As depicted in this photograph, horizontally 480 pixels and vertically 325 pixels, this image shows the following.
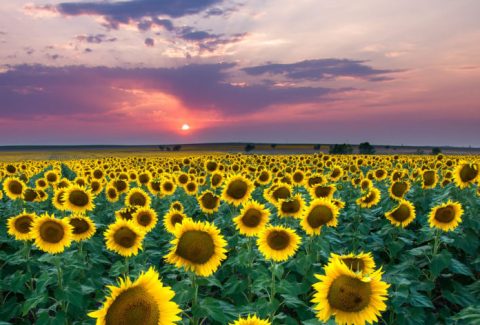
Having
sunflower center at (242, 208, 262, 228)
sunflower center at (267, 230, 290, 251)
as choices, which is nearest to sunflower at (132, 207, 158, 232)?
sunflower center at (242, 208, 262, 228)

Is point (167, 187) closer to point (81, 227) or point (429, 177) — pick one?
point (81, 227)

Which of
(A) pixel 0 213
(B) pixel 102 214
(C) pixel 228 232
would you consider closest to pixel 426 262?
(C) pixel 228 232

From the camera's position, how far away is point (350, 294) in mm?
3451

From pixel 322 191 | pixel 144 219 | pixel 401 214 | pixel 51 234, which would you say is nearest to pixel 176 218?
pixel 144 219

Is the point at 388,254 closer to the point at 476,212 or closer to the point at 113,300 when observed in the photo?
the point at 476,212

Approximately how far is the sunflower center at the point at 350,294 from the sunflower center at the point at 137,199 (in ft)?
26.0

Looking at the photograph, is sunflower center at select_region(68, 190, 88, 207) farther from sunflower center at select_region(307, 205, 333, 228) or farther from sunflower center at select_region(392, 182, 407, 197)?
sunflower center at select_region(392, 182, 407, 197)

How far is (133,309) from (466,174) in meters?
9.24

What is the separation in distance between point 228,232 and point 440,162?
1630 centimetres

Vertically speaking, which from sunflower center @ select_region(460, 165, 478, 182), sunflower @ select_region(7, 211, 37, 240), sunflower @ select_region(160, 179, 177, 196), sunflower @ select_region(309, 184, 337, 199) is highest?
sunflower center @ select_region(460, 165, 478, 182)

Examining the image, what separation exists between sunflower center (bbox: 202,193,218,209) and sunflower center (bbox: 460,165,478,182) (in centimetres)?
621

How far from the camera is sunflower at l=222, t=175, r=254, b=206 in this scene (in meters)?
9.09

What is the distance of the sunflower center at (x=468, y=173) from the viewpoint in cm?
963

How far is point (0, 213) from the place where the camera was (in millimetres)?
12305
